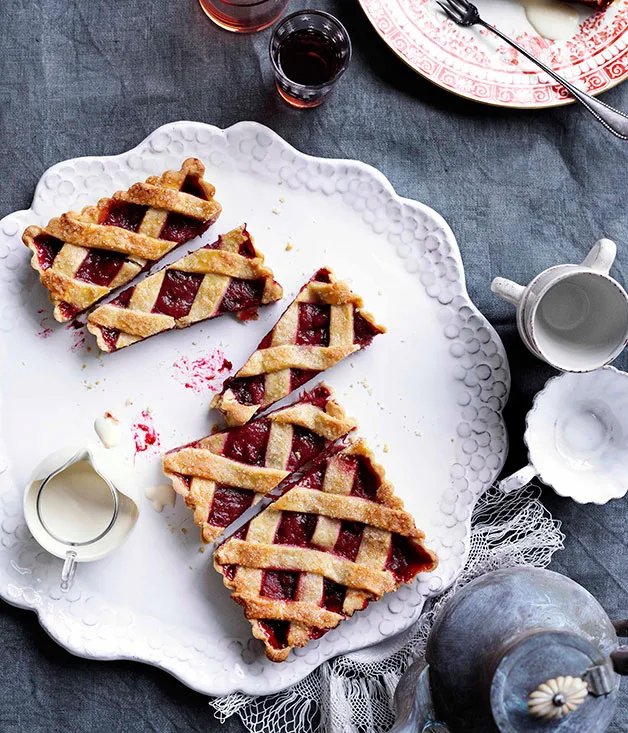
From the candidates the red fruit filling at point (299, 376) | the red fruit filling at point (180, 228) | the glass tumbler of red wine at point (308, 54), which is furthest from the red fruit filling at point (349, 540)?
the glass tumbler of red wine at point (308, 54)

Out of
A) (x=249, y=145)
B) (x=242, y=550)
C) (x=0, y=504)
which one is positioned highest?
(x=249, y=145)

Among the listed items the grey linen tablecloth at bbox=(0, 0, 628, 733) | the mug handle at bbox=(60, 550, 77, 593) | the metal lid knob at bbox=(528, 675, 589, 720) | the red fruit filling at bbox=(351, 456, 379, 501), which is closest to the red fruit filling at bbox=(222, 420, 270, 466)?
the red fruit filling at bbox=(351, 456, 379, 501)

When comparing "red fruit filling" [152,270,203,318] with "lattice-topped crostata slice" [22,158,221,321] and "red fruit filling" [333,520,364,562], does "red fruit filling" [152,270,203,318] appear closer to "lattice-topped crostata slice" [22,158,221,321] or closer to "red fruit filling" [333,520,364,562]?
"lattice-topped crostata slice" [22,158,221,321]

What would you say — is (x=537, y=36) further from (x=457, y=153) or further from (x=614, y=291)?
(x=614, y=291)

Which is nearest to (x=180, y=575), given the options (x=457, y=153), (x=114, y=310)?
(x=114, y=310)

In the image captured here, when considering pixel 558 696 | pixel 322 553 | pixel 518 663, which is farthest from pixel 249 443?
pixel 558 696

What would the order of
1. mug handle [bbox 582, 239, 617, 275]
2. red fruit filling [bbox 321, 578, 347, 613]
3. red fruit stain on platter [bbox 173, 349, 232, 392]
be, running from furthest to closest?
red fruit stain on platter [bbox 173, 349, 232, 392] < red fruit filling [bbox 321, 578, 347, 613] < mug handle [bbox 582, 239, 617, 275]

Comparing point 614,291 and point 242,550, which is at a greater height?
point 614,291
